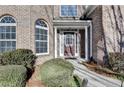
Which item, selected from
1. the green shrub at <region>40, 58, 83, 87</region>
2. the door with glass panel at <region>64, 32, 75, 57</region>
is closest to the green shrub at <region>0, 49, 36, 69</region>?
the green shrub at <region>40, 58, 83, 87</region>

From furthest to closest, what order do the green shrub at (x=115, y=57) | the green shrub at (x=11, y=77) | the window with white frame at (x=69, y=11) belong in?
1. the window with white frame at (x=69, y=11)
2. the green shrub at (x=115, y=57)
3. the green shrub at (x=11, y=77)

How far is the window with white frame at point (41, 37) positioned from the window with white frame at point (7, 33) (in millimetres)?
1453

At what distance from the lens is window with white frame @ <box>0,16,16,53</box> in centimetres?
1129

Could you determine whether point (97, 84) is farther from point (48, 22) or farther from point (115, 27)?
point (48, 22)

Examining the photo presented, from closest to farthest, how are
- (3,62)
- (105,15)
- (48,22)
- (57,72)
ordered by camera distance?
(57,72) → (3,62) → (105,15) → (48,22)

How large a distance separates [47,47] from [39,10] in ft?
→ 8.08

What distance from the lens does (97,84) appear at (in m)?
7.77

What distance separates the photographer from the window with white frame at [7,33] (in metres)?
11.3

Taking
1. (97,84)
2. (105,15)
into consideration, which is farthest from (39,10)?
(97,84)

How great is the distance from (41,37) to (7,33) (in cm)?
224

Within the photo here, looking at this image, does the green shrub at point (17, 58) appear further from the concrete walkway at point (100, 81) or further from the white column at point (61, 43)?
the white column at point (61, 43)

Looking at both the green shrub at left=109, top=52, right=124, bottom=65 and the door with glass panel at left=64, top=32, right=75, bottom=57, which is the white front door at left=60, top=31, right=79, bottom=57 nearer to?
the door with glass panel at left=64, top=32, right=75, bottom=57

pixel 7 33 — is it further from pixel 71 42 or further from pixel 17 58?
pixel 71 42

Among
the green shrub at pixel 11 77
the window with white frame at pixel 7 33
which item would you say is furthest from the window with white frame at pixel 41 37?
the green shrub at pixel 11 77
